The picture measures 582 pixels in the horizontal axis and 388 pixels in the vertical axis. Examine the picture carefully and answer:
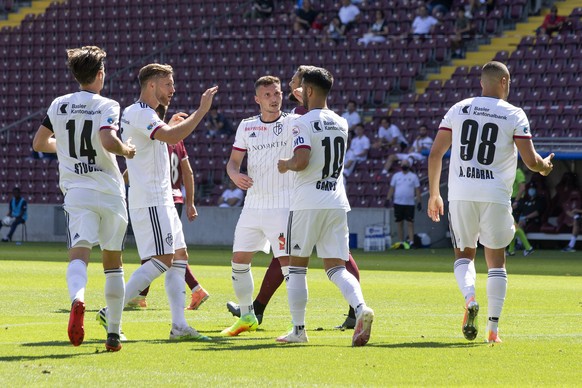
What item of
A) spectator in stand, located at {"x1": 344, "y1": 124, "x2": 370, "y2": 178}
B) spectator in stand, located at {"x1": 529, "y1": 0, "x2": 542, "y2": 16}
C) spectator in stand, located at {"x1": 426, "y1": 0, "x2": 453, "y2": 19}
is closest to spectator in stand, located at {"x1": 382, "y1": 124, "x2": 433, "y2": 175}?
spectator in stand, located at {"x1": 344, "y1": 124, "x2": 370, "y2": 178}

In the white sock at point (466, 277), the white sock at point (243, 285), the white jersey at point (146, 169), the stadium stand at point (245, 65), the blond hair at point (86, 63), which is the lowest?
the white sock at point (243, 285)

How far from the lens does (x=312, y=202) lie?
9492mm

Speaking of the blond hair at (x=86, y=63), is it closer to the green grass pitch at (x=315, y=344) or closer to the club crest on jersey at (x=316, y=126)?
the club crest on jersey at (x=316, y=126)

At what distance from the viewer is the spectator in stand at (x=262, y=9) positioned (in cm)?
3506

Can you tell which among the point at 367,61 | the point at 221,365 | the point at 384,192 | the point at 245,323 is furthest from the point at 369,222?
the point at 221,365

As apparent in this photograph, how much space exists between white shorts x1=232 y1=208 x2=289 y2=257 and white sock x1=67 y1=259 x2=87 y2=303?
2128 millimetres

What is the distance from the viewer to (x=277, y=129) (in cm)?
1066

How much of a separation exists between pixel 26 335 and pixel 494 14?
2389 centimetres

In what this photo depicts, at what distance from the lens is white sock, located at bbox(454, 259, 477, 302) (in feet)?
31.3

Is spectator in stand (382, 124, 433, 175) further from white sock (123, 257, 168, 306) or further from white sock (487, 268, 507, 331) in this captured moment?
white sock (123, 257, 168, 306)

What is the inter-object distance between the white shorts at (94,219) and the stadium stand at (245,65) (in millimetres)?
18698

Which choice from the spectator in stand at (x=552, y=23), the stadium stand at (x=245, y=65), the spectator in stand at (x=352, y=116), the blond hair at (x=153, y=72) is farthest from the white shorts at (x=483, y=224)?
the spectator in stand at (x=552, y=23)

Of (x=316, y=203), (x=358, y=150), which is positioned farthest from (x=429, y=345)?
(x=358, y=150)

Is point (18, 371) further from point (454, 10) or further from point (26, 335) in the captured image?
point (454, 10)
